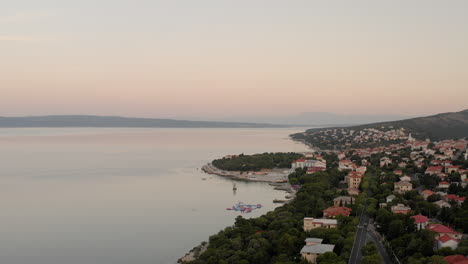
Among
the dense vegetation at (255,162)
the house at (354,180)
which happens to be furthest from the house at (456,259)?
the dense vegetation at (255,162)

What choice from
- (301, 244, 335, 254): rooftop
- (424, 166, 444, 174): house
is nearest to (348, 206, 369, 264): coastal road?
(301, 244, 335, 254): rooftop

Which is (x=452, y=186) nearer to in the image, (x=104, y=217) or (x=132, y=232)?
(x=132, y=232)

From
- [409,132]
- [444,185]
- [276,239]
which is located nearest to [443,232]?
[276,239]

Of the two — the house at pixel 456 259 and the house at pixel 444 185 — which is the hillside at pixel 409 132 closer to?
the house at pixel 444 185

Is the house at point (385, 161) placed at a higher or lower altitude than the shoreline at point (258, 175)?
higher

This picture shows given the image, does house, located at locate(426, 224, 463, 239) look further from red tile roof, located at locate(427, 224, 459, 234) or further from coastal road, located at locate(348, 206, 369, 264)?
coastal road, located at locate(348, 206, 369, 264)

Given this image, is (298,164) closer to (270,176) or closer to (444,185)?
(270,176)
